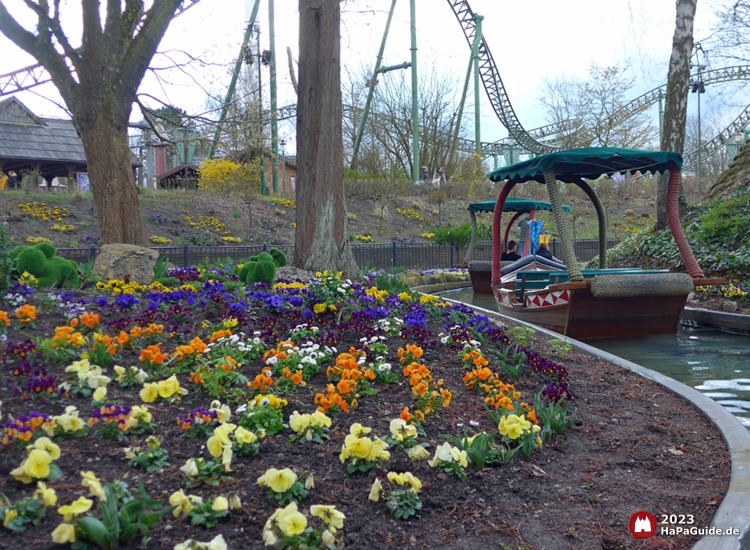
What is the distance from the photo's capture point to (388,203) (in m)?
29.1

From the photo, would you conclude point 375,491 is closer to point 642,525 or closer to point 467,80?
point 642,525

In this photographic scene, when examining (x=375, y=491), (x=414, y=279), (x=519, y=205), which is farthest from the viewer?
(x=414, y=279)

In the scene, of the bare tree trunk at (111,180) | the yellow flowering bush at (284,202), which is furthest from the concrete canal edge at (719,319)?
the yellow flowering bush at (284,202)

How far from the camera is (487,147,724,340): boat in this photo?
8.30 m

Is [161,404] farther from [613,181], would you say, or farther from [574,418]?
[613,181]

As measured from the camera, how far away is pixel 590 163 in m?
9.39

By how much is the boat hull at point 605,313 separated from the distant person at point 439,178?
73.8 feet

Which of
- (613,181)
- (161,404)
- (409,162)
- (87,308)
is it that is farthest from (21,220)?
(613,181)

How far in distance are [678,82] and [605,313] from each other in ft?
27.8

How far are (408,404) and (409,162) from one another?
31.2m

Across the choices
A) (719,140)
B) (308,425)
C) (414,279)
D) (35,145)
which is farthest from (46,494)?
(719,140)

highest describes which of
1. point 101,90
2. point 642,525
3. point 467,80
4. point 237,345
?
point 467,80

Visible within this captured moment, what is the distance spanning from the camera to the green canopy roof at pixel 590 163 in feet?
27.9

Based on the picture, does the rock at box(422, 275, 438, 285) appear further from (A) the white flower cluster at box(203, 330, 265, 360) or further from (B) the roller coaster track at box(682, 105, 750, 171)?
(B) the roller coaster track at box(682, 105, 750, 171)
